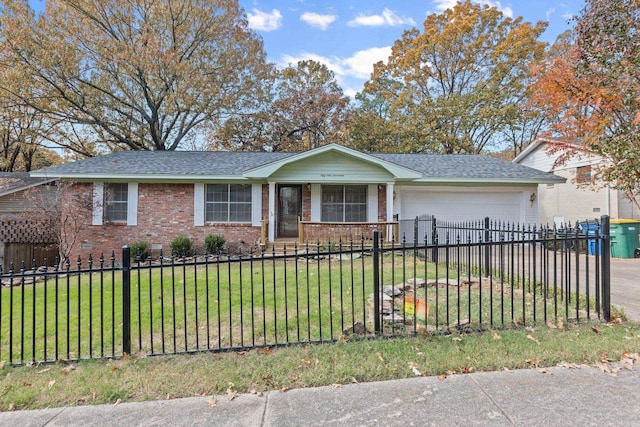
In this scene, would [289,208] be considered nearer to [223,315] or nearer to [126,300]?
[223,315]

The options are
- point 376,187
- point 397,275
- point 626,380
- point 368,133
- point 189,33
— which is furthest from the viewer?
point 368,133

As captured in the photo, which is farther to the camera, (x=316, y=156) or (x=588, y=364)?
(x=316, y=156)

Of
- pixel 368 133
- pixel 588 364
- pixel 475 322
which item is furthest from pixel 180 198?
pixel 368 133

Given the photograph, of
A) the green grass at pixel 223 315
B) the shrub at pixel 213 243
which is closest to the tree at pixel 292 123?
the shrub at pixel 213 243

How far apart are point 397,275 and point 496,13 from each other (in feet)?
80.2

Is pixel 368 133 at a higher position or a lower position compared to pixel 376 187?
higher

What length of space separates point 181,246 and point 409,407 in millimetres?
10476

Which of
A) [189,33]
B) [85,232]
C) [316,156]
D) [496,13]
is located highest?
[496,13]

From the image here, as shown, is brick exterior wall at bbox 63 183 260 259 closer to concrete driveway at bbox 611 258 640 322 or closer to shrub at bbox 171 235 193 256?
shrub at bbox 171 235 193 256

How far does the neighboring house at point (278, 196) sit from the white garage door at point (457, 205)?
0.04m

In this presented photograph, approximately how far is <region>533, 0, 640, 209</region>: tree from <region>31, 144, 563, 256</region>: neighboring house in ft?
8.29

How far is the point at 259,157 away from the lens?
15.0m

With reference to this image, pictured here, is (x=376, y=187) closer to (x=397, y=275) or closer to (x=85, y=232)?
(x=397, y=275)

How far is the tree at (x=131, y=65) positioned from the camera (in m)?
17.5
